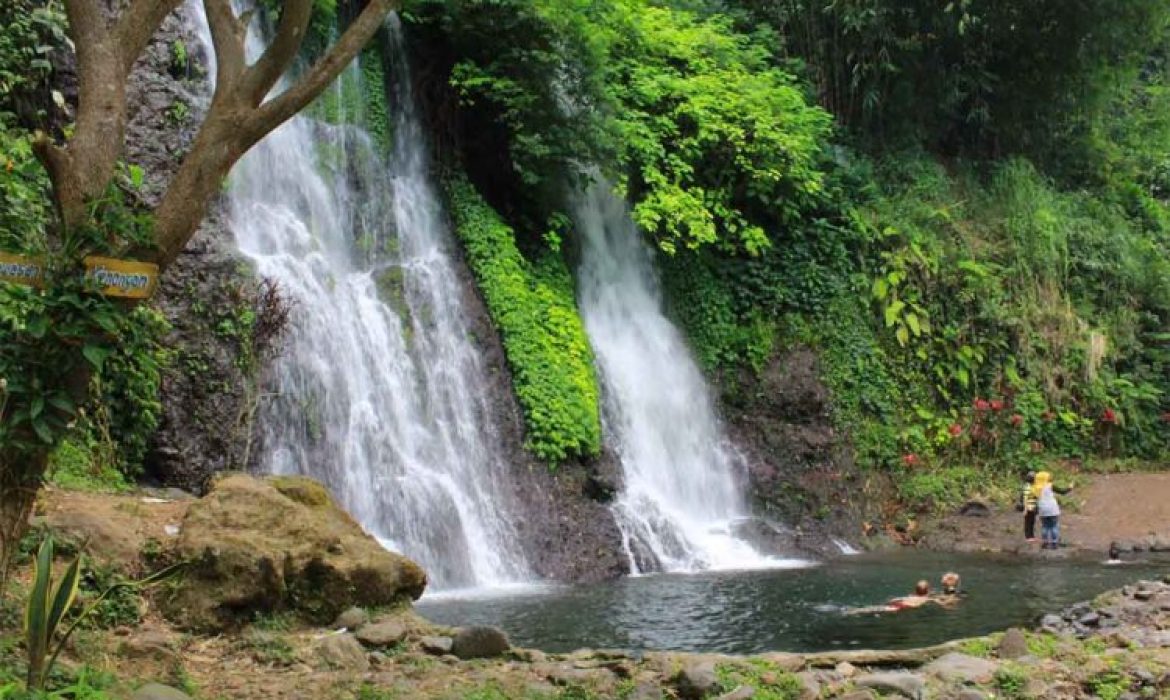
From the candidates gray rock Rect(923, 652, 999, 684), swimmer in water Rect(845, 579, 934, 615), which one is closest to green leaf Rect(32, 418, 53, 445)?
gray rock Rect(923, 652, 999, 684)

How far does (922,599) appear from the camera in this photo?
980 cm

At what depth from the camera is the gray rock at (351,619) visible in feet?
20.9

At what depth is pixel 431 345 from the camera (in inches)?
502

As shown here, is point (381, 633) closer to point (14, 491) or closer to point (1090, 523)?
point (14, 491)

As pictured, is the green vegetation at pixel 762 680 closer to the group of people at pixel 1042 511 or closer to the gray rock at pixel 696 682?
the gray rock at pixel 696 682

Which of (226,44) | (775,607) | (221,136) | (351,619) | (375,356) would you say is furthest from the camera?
(375,356)

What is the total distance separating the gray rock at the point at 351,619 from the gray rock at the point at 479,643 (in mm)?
609

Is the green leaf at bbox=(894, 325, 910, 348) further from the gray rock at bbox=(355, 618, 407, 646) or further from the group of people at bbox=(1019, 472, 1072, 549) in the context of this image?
the gray rock at bbox=(355, 618, 407, 646)

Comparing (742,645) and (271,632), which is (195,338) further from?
(742,645)

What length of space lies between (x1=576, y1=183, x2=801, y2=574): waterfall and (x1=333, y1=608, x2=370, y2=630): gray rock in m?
6.05

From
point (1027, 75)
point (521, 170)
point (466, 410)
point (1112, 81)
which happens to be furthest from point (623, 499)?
point (1112, 81)

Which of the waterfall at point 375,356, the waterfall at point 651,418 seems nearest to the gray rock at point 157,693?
the waterfall at point 375,356

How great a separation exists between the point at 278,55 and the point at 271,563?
2.88 meters

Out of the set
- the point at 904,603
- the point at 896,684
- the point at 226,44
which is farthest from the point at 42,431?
the point at 904,603
